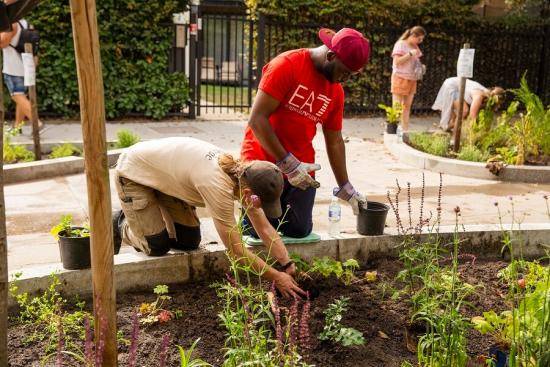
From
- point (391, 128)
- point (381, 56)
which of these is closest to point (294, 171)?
point (391, 128)

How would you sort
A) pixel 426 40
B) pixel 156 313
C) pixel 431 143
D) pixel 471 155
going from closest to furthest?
pixel 156 313, pixel 471 155, pixel 431 143, pixel 426 40

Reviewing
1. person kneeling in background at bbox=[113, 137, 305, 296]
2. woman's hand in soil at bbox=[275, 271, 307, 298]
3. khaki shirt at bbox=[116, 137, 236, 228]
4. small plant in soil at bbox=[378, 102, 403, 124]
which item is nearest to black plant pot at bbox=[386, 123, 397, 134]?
small plant in soil at bbox=[378, 102, 403, 124]

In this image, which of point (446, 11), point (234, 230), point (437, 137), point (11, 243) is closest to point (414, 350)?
point (234, 230)

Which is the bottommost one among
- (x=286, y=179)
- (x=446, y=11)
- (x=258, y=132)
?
(x=286, y=179)

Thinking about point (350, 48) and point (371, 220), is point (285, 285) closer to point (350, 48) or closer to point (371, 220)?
point (371, 220)

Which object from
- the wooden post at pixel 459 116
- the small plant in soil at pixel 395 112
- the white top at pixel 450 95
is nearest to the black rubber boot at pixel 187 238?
the wooden post at pixel 459 116

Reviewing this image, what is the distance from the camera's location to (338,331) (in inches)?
136

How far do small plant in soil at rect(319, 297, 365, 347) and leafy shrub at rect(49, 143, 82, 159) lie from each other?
5.53 metres

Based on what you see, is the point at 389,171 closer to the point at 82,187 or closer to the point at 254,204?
the point at 82,187

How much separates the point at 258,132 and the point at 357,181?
384cm

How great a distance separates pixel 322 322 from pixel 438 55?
12.2m

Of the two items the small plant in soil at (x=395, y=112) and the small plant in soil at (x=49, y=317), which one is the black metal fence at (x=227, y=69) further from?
the small plant in soil at (x=49, y=317)

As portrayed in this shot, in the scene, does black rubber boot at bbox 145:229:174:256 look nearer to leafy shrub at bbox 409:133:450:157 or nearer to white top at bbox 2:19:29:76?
leafy shrub at bbox 409:133:450:157

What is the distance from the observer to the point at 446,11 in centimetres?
1480
